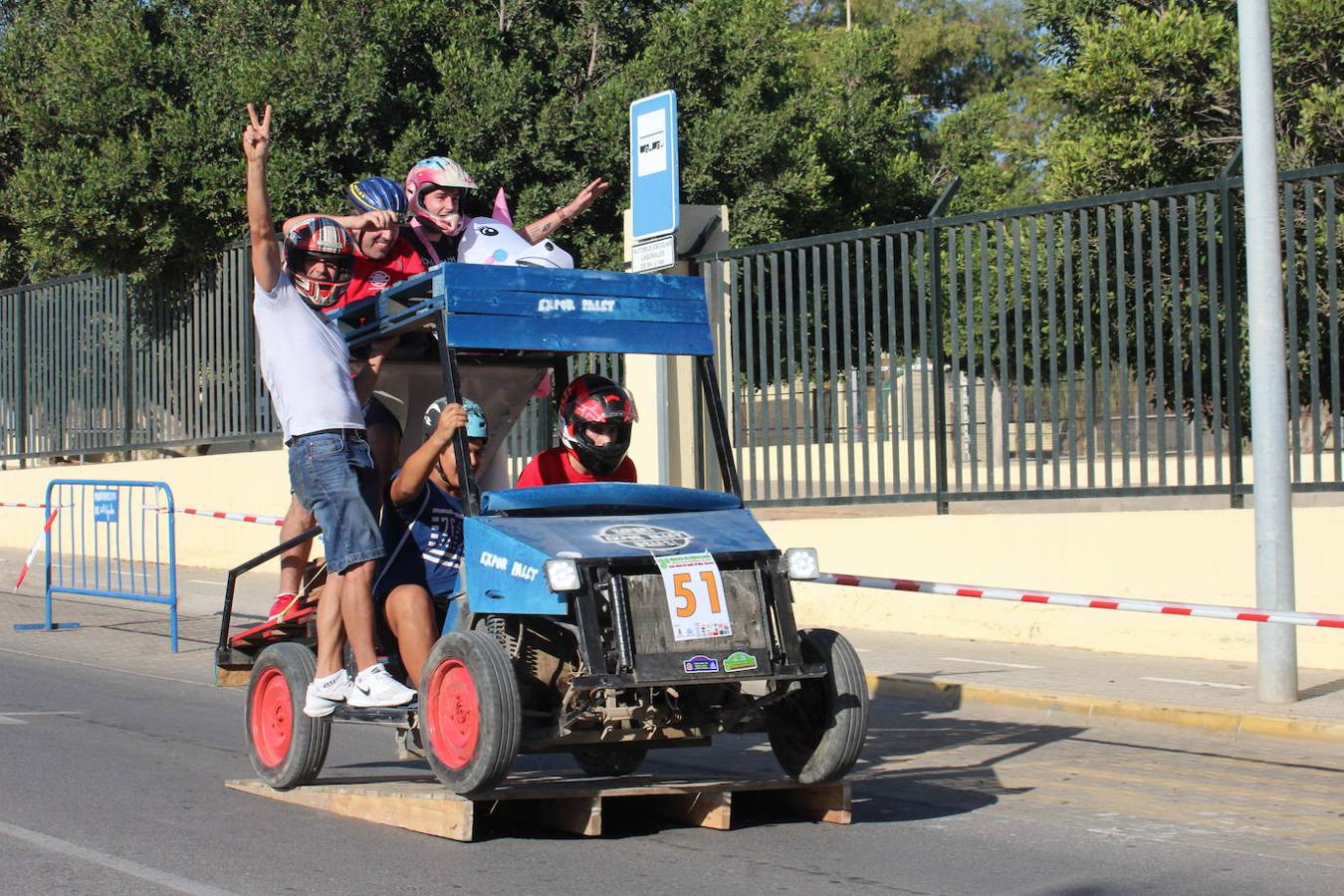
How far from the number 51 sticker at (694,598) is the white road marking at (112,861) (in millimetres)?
1875

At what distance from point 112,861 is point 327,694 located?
47.7 inches

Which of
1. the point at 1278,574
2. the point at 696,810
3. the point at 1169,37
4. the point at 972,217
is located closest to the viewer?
the point at 696,810

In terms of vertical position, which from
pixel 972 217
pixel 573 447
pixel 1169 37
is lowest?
pixel 573 447

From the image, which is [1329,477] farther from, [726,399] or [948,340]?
[726,399]

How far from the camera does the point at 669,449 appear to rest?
599 inches

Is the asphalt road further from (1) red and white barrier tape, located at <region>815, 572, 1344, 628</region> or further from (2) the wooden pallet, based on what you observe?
(1) red and white barrier tape, located at <region>815, 572, 1344, 628</region>

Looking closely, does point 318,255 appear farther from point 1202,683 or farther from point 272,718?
point 1202,683

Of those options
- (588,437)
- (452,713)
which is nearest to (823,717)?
(452,713)

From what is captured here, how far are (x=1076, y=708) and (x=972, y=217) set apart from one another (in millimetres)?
4512

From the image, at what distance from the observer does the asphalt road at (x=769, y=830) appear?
19.6 feet

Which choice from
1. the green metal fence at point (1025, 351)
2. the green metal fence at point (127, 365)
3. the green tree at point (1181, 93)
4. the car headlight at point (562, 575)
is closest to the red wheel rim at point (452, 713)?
the car headlight at point (562, 575)

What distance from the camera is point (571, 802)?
6586 millimetres

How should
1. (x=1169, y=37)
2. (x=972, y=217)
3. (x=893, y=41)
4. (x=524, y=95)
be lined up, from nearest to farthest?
(x=972, y=217), (x=1169, y=37), (x=524, y=95), (x=893, y=41)

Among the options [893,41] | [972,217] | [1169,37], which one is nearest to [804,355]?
[972,217]
